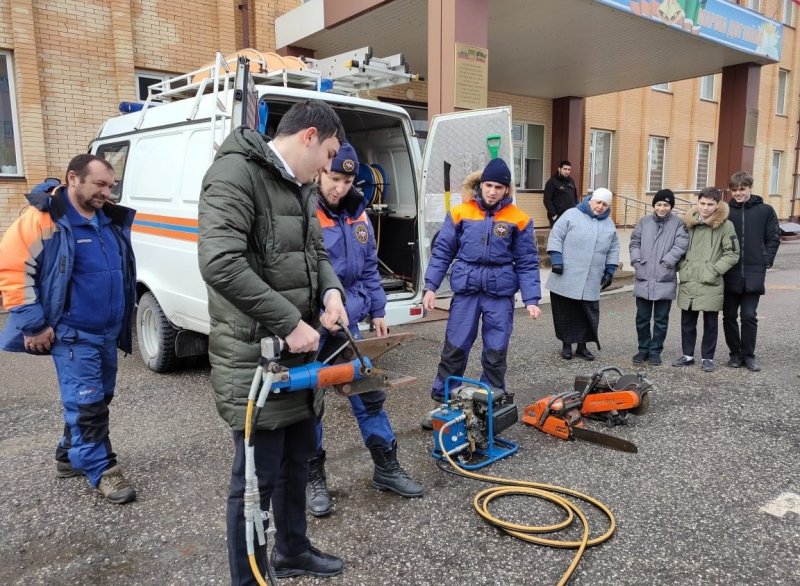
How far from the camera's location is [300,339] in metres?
2.04

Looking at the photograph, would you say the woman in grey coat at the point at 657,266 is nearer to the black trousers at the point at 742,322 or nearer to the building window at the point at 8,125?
the black trousers at the point at 742,322

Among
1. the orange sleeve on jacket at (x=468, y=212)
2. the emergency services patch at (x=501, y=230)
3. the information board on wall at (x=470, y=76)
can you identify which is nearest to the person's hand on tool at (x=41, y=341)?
the orange sleeve on jacket at (x=468, y=212)

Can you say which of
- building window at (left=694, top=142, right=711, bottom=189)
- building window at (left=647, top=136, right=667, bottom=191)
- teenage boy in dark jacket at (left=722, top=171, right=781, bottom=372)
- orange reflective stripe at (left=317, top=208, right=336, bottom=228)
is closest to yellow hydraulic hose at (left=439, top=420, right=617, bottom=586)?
orange reflective stripe at (left=317, top=208, right=336, bottom=228)

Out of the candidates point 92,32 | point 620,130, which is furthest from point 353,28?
point 620,130

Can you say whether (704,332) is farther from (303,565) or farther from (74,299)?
(74,299)

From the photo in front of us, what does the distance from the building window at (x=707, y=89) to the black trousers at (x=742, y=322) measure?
16.8 meters

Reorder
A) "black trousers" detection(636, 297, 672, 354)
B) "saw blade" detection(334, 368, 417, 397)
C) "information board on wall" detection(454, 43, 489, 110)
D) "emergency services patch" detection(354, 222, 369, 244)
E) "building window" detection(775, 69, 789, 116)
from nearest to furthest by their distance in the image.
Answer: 1. "saw blade" detection(334, 368, 417, 397)
2. "emergency services patch" detection(354, 222, 369, 244)
3. "black trousers" detection(636, 297, 672, 354)
4. "information board on wall" detection(454, 43, 489, 110)
5. "building window" detection(775, 69, 789, 116)

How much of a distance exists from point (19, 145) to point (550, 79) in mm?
10349

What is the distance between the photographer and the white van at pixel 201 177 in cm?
449

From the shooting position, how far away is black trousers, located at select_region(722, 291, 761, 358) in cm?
563

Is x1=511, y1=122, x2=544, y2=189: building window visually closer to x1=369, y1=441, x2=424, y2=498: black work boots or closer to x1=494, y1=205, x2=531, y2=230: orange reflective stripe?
x1=494, y1=205, x2=531, y2=230: orange reflective stripe

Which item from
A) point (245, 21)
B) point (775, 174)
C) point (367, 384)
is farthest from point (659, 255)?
point (775, 174)

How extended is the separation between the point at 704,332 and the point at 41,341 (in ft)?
18.0

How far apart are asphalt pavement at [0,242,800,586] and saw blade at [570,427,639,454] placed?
0.05m
